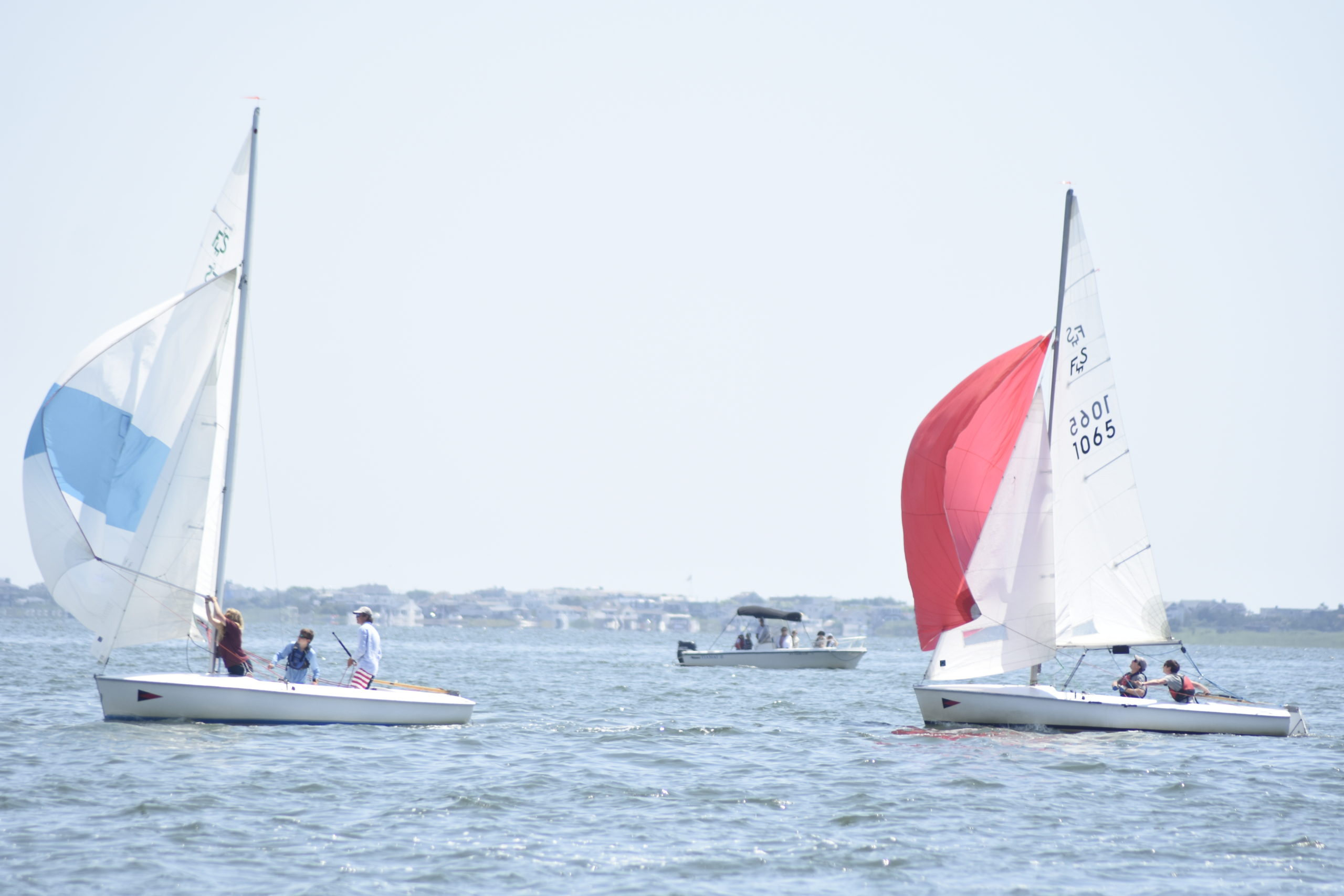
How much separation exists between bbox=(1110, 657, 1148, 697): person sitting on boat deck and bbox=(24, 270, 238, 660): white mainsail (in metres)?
14.4

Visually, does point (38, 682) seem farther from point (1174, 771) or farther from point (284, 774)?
point (1174, 771)

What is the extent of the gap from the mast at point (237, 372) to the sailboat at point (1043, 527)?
10841mm

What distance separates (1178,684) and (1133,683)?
68 cm

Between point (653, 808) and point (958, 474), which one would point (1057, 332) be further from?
point (653, 808)

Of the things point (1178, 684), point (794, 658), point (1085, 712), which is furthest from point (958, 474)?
point (794, 658)

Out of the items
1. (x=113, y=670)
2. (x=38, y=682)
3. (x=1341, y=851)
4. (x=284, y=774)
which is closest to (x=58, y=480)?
(x=284, y=774)

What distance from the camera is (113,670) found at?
116 ft

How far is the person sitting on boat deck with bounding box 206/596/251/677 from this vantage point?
19156 mm

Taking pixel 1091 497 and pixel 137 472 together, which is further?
pixel 1091 497

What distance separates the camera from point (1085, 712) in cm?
2114

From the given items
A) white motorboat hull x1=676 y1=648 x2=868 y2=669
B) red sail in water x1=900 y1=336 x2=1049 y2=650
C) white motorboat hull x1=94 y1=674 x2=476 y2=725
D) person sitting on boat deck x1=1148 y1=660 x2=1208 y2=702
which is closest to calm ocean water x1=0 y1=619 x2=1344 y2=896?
white motorboat hull x1=94 y1=674 x2=476 y2=725

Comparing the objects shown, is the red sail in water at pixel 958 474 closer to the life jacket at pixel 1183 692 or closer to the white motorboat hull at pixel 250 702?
the life jacket at pixel 1183 692

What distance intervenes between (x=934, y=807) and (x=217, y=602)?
10372 millimetres

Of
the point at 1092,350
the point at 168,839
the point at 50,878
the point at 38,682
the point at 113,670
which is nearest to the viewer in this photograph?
the point at 50,878
